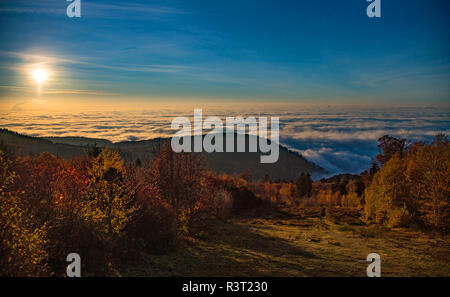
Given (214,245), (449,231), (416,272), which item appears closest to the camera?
(416,272)

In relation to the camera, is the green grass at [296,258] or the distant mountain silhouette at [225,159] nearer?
the green grass at [296,258]

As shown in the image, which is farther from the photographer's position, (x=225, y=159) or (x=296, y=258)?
(x=225, y=159)

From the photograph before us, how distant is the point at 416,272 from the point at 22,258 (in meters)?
22.5

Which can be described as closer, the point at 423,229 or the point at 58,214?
the point at 58,214

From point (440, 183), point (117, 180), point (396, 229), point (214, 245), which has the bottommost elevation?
point (396, 229)

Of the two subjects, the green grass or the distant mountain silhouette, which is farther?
the distant mountain silhouette

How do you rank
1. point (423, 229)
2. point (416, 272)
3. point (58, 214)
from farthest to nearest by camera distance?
point (423, 229) < point (416, 272) < point (58, 214)
